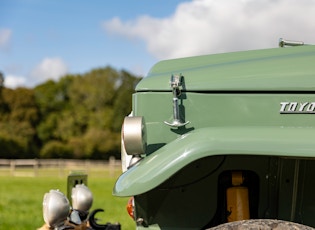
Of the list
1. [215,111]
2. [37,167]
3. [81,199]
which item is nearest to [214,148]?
[215,111]

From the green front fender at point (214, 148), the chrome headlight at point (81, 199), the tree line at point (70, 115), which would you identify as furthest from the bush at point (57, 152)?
the green front fender at point (214, 148)

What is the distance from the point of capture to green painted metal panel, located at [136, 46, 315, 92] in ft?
9.64

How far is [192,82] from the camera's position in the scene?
10.1ft

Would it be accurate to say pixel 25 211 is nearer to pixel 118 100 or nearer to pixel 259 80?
pixel 259 80

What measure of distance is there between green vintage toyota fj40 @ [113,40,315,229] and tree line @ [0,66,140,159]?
51047 millimetres

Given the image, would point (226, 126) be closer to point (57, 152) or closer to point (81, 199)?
point (81, 199)

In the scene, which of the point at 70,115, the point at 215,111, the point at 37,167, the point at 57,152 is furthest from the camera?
the point at 70,115

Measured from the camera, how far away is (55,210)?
Result: 11.9 feet

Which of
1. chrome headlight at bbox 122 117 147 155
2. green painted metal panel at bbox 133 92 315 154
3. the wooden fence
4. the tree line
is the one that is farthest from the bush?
chrome headlight at bbox 122 117 147 155

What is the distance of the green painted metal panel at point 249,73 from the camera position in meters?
2.94

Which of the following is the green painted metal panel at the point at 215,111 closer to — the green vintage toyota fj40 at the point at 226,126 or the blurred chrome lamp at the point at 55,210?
the green vintage toyota fj40 at the point at 226,126

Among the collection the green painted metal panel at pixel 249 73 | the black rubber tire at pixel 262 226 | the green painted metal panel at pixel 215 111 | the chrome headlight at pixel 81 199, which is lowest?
the chrome headlight at pixel 81 199

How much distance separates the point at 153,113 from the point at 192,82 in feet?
0.89

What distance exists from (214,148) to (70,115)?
205 ft
